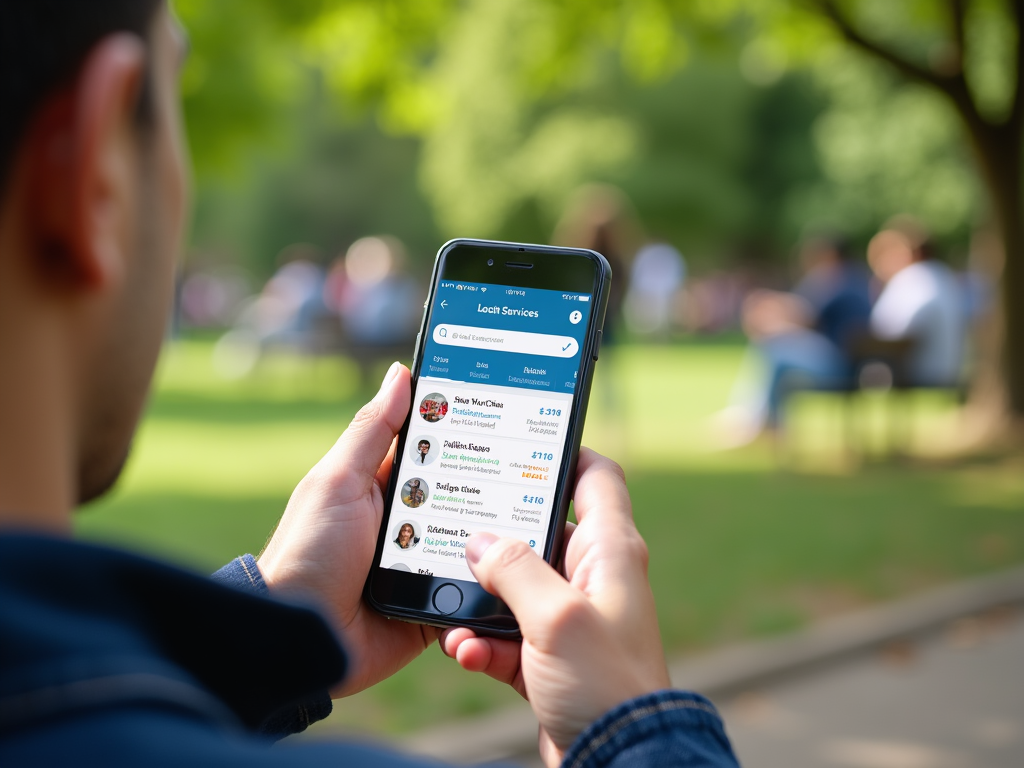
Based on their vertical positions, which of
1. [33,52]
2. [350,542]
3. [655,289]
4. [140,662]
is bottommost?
[655,289]

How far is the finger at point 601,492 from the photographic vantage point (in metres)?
1.75

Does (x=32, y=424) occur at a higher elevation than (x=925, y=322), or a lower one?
higher

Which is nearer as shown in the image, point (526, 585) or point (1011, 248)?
point (526, 585)

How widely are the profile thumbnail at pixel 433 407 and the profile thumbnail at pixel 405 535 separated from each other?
8.0 inches

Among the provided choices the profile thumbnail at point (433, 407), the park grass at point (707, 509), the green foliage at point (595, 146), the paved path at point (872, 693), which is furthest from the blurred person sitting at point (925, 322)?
the green foliage at point (595, 146)

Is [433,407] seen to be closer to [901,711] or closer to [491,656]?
[491,656]

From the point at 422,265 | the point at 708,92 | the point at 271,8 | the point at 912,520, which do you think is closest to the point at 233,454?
the point at 271,8

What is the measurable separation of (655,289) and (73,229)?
2833 centimetres

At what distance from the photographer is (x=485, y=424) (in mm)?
2154

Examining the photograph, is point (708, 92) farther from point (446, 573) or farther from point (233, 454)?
point (446, 573)

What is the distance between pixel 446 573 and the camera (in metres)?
2.05

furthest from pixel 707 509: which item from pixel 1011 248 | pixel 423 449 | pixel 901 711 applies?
pixel 423 449

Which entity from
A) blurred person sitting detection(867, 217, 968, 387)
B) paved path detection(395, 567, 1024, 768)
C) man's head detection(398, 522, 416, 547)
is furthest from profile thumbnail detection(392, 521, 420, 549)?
blurred person sitting detection(867, 217, 968, 387)

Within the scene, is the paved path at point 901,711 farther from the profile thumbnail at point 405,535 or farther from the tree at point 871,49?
the tree at point 871,49
